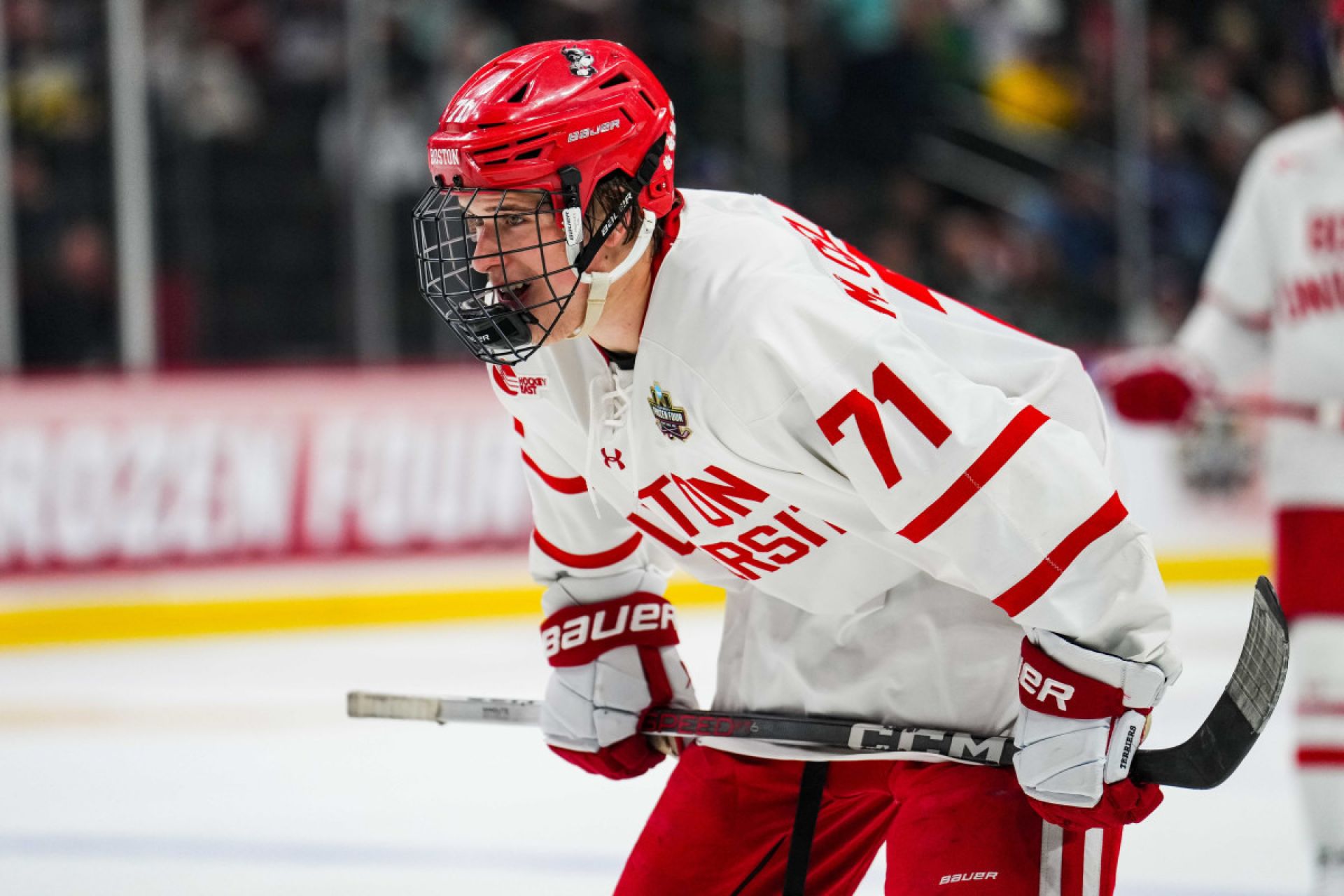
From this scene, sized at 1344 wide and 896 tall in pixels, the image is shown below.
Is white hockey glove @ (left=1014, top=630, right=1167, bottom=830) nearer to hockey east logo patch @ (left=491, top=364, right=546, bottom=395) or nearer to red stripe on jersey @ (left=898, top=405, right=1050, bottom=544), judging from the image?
red stripe on jersey @ (left=898, top=405, right=1050, bottom=544)

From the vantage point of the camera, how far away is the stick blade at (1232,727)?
168 cm

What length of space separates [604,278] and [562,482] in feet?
1.32

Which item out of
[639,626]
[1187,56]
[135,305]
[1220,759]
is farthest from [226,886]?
[1187,56]

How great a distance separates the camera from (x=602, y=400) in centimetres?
185

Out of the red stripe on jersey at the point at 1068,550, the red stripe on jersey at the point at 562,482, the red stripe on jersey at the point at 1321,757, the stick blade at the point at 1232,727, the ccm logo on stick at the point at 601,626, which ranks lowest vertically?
the red stripe on jersey at the point at 1321,757

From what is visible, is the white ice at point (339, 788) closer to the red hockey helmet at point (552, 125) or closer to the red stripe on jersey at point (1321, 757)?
the red stripe on jersey at point (1321, 757)

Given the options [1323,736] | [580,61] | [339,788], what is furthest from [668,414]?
[339,788]

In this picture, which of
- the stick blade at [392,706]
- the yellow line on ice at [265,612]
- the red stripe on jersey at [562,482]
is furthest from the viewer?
the yellow line on ice at [265,612]

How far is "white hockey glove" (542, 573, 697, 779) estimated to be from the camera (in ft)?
6.96

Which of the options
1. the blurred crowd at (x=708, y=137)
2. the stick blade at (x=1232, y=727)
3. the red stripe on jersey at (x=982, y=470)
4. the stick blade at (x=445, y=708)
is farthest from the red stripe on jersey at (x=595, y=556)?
the blurred crowd at (x=708, y=137)

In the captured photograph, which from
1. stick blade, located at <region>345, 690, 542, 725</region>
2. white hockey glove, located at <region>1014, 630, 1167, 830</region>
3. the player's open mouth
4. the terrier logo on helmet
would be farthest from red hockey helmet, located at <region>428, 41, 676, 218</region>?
stick blade, located at <region>345, 690, 542, 725</region>

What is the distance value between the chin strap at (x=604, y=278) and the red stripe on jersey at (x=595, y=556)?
0.42 meters

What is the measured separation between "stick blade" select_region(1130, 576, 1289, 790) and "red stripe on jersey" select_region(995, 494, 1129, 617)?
0.21 metres

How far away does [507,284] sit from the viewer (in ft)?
5.67
